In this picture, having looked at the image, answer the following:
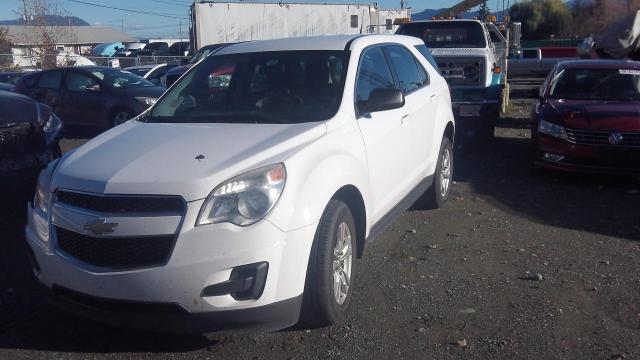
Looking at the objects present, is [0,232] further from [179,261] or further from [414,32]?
[414,32]

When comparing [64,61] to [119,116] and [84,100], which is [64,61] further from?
[119,116]

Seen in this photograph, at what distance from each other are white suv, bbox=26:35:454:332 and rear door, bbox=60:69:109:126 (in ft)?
27.5

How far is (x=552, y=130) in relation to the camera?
827 cm

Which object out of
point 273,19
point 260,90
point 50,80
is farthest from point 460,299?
point 273,19

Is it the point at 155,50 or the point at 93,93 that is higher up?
the point at 155,50

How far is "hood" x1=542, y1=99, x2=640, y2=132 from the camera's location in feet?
25.7

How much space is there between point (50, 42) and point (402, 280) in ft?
105

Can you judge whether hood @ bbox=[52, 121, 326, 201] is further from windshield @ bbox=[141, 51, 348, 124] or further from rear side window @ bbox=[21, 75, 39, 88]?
rear side window @ bbox=[21, 75, 39, 88]

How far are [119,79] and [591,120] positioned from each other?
30.4 feet

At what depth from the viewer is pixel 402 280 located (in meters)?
5.12

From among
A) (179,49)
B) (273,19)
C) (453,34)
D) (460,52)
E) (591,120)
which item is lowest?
(591,120)

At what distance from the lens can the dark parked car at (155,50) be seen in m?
42.8

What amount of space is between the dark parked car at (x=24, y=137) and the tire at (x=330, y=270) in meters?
3.58

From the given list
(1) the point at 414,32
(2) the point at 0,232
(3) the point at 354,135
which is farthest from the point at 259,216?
(1) the point at 414,32
